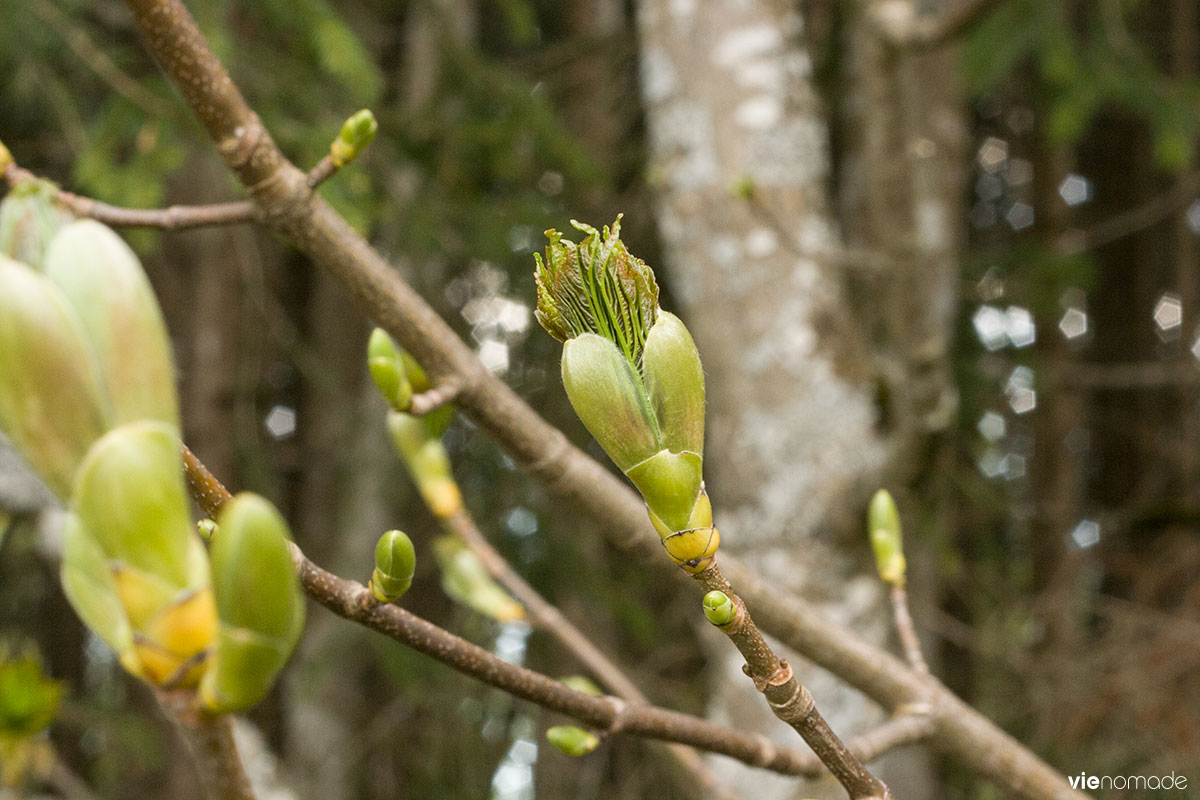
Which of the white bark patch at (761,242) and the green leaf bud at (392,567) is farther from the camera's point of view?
the white bark patch at (761,242)

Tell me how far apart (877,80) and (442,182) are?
93 centimetres

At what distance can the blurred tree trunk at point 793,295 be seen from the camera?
4.06 feet

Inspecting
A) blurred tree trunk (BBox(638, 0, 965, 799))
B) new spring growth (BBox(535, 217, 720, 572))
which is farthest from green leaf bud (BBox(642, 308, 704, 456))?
blurred tree trunk (BBox(638, 0, 965, 799))

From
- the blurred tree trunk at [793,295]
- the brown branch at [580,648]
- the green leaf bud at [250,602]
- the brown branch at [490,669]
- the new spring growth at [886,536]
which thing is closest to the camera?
the green leaf bud at [250,602]

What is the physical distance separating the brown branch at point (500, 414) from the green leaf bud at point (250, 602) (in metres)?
0.32

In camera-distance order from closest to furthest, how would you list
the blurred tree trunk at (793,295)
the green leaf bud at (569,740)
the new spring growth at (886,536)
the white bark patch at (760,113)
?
the green leaf bud at (569,740), the new spring growth at (886,536), the blurred tree trunk at (793,295), the white bark patch at (760,113)

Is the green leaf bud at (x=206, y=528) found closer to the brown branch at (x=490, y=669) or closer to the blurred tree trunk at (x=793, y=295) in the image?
the brown branch at (x=490, y=669)

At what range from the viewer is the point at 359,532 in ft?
7.10

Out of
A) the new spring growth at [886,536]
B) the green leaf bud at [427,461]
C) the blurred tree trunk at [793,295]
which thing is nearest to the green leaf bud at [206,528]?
the green leaf bud at [427,461]

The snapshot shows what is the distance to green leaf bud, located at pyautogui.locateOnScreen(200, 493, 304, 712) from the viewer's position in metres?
0.20

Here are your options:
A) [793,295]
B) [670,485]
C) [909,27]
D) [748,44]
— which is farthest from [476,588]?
[909,27]

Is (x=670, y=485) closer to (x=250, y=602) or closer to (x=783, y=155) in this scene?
(x=250, y=602)

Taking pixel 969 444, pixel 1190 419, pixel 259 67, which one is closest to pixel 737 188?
pixel 259 67

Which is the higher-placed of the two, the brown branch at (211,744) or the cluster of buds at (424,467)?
the cluster of buds at (424,467)
